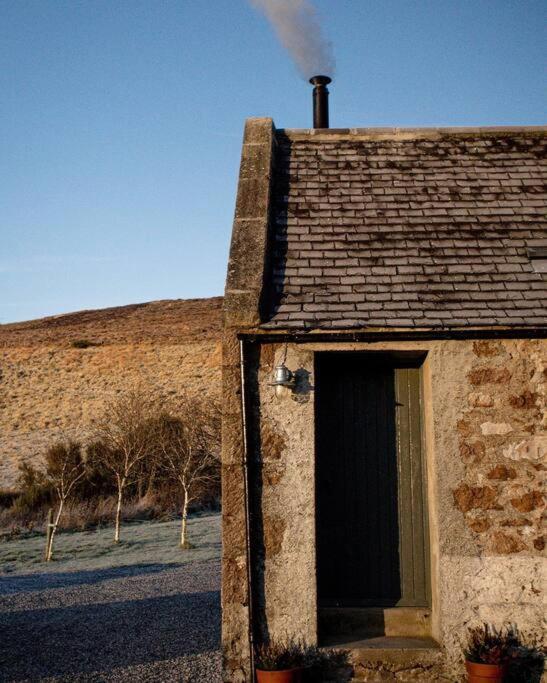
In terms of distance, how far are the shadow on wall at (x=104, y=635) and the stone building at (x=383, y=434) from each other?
197 centimetres

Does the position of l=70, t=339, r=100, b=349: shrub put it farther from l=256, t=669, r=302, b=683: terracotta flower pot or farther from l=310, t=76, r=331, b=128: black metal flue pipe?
l=256, t=669, r=302, b=683: terracotta flower pot

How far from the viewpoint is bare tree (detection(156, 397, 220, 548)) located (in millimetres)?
18959

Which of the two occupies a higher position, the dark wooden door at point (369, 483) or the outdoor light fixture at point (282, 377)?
the outdoor light fixture at point (282, 377)

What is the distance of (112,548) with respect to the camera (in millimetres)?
14961

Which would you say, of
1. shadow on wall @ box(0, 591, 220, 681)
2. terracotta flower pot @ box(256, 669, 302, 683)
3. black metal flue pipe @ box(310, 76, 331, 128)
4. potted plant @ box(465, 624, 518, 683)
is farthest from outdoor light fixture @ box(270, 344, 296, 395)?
black metal flue pipe @ box(310, 76, 331, 128)

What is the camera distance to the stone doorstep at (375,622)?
5930 millimetres

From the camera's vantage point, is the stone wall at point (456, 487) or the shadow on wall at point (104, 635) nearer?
the stone wall at point (456, 487)

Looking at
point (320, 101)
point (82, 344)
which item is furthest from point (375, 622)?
point (82, 344)

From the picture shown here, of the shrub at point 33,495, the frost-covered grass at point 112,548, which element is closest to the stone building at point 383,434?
the frost-covered grass at point 112,548

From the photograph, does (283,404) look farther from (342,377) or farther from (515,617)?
(515,617)

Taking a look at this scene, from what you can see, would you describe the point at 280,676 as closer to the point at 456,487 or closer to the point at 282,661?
the point at 282,661

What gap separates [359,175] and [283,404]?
126 inches

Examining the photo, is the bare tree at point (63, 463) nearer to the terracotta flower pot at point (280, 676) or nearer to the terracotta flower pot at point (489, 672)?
the terracotta flower pot at point (280, 676)

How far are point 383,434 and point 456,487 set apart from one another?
2.93 feet
